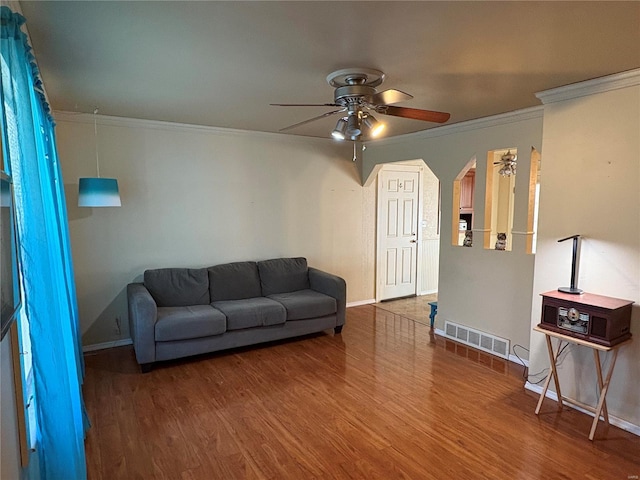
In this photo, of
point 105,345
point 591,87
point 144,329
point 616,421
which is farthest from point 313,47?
point 105,345

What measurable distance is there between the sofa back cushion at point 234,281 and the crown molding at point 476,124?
2.52 m

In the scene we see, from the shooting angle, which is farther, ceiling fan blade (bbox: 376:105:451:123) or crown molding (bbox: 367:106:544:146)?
crown molding (bbox: 367:106:544:146)

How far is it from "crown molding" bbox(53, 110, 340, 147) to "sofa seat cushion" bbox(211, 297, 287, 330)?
1.98 m

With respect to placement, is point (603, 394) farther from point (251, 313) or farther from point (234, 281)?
point (234, 281)

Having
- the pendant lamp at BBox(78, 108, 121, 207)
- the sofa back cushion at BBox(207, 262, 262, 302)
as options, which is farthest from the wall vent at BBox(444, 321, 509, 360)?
the pendant lamp at BBox(78, 108, 121, 207)

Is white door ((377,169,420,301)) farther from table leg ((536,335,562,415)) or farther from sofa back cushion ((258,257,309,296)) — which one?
table leg ((536,335,562,415))

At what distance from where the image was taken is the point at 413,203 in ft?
20.7

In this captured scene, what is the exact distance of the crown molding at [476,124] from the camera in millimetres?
3594

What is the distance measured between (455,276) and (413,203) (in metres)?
2.07

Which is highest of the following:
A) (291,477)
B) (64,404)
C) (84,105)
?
(84,105)

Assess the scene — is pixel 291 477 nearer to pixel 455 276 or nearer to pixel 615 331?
pixel 615 331

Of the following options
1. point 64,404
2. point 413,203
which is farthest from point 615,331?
point 413,203

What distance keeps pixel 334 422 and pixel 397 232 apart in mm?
3793

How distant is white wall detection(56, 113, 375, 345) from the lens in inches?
159
